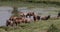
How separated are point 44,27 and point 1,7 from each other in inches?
397

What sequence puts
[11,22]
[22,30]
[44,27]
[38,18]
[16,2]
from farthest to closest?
[16,2] → [38,18] → [11,22] → [44,27] → [22,30]

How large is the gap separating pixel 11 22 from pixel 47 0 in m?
11.7

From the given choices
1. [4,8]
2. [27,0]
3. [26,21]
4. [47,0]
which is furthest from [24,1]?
[26,21]

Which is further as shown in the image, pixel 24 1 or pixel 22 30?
pixel 24 1

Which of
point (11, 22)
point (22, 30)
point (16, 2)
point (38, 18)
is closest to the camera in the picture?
point (22, 30)

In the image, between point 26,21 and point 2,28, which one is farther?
point 26,21

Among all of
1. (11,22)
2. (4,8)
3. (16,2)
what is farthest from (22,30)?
(16,2)

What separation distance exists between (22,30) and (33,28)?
2.40ft

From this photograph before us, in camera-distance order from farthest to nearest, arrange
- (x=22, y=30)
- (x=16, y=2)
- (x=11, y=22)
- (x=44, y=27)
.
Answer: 1. (x=16, y=2)
2. (x=11, y=22)
3. (x=44, y=27)
4. (x=22, y=30)

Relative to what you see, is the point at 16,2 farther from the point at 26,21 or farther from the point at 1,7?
the point at 26,21

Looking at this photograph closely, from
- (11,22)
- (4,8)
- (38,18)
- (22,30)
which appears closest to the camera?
(22,30)

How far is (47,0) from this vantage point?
2422 cm

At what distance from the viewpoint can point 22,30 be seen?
11.3 m

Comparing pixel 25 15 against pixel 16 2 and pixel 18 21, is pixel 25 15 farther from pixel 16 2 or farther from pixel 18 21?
pixel 16 2
